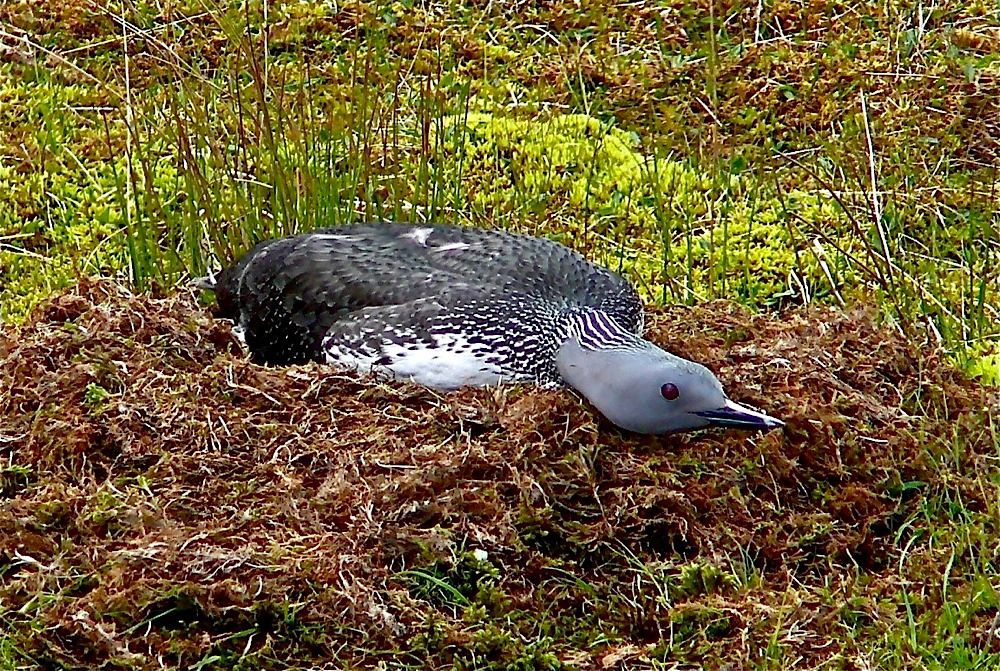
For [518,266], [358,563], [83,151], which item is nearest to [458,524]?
[358,563]

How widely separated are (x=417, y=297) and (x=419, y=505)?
1.18 metres

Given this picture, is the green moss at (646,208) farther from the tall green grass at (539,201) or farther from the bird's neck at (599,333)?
the bird's neck at (599,333)

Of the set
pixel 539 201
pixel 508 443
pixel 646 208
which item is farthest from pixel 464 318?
pixel 646 208

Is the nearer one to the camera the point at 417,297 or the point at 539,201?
the point at 417,297

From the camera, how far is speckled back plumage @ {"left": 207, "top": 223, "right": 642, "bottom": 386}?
222 inches

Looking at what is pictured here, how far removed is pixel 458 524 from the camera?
4816 millimetres

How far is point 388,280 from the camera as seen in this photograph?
593cm

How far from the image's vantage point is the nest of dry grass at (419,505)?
4445 millimetres

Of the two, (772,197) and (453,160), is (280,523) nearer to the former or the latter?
(453,160)

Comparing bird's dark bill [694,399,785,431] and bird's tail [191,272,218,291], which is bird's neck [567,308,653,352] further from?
bird's tail [191,272,218,291]

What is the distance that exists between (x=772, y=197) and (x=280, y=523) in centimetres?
426

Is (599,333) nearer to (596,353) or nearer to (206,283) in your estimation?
(596,353)

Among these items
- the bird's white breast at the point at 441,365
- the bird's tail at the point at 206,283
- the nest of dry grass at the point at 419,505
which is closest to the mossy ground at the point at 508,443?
the nest of dry grass at the point at 419,505

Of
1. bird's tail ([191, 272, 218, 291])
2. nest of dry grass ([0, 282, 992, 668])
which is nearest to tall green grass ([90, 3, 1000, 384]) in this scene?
bird's tail ([191, 272, 218, 291])
